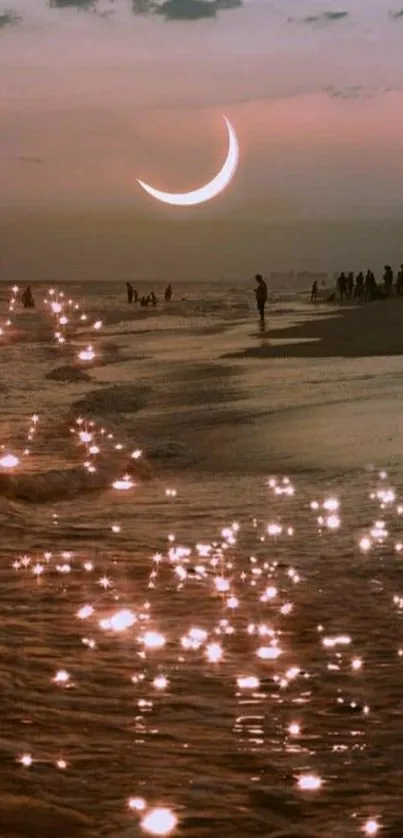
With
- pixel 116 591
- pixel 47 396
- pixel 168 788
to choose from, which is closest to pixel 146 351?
pixel 47 396

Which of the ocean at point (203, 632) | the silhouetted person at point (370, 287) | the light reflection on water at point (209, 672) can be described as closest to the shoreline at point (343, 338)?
the ocean at point (203, 632)

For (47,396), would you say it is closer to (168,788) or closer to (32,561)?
(32,561)

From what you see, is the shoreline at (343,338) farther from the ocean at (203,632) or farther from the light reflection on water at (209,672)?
the light reflection on water at (209,672)

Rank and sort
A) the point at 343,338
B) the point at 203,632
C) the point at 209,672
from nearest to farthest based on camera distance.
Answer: the point at 209,672
the point at 203,632
the point at 343,338

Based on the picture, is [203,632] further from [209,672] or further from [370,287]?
[370,287]

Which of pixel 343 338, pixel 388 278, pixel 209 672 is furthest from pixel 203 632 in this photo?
pixel 388 278

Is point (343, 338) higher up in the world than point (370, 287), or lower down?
lower down

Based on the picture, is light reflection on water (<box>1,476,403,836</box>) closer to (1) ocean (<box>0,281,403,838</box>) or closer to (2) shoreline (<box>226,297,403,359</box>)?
(1) ocean (<box>0,281,403,838</box>)
